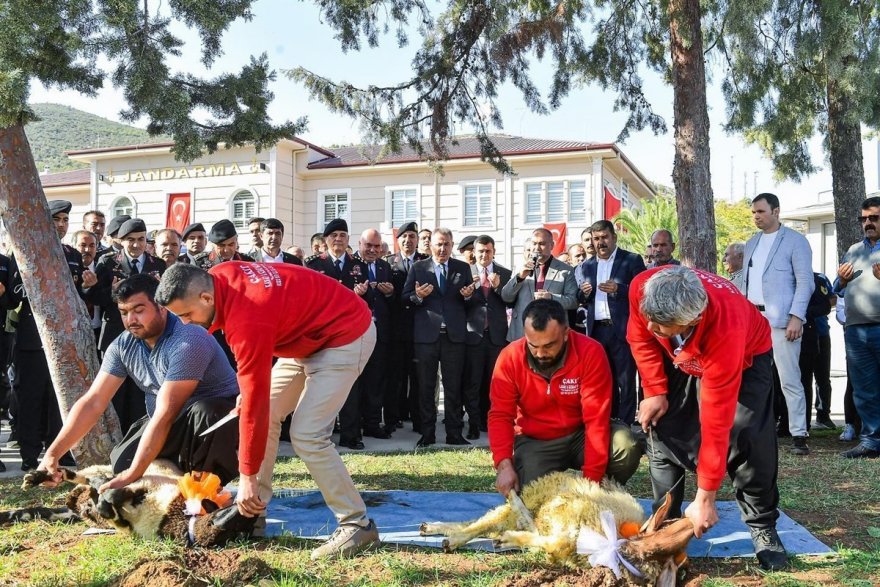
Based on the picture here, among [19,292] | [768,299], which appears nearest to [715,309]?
[768,299]

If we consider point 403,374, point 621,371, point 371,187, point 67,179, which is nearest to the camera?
point 621,371

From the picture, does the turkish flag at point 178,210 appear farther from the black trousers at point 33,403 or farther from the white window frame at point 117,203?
the black trousers at point 33,403

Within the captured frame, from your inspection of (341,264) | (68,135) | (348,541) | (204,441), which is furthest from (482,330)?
(68,135)

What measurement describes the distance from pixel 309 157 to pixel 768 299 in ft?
61.7

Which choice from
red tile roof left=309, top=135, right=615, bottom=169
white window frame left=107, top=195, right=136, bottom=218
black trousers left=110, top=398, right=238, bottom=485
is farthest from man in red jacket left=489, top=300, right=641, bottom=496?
white window frame left=107, top=195, right=136, bottom=218

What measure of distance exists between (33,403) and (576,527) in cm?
473

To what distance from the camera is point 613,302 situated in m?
7.39

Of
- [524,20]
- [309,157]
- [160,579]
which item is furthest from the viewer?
[309,157]

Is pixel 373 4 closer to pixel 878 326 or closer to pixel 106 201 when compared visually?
pixel 878 326

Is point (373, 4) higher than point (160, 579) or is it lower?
higher

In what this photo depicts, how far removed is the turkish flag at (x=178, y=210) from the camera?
77.5 ft

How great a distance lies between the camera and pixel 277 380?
441 centimetres

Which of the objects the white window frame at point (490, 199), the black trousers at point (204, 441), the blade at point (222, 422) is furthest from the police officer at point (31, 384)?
the white window frame at point (490, 199)

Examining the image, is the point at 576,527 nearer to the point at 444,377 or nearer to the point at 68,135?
the point at 444,377
